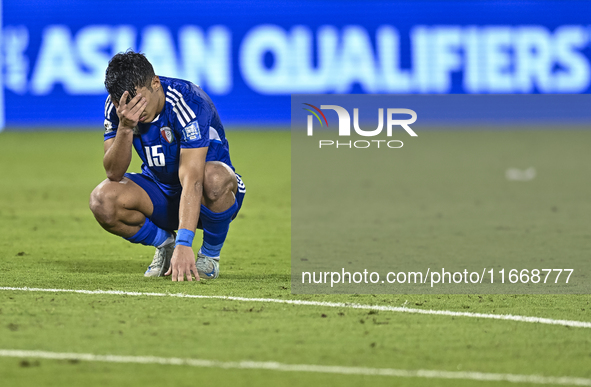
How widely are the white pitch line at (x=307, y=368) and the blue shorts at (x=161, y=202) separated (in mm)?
1805

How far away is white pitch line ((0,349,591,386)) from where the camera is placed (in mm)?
2943

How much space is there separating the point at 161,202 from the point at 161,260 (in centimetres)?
34

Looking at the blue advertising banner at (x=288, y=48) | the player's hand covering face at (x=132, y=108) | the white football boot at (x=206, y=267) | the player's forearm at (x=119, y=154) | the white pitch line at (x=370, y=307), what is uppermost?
the blue advertising banner at (x=288, y=48)

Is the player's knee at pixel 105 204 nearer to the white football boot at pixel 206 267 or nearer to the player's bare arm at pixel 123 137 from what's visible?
the player's bare arm at pixel 123 137

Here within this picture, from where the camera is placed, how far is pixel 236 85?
1816 centimetres

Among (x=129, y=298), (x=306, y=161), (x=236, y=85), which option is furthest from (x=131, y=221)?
(x=236, y=85)

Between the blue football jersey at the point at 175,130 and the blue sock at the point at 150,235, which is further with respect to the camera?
the blue sock at the point at 150,235

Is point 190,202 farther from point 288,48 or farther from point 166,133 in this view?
Result: point 288,48

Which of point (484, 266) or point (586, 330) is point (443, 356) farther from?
point (484, 266)

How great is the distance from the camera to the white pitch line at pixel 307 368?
294cm

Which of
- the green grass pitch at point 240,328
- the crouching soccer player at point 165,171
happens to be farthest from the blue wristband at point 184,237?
the green grass pitch at point 240,328

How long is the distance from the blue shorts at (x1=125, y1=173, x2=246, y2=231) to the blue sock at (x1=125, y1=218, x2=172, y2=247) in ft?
0.16

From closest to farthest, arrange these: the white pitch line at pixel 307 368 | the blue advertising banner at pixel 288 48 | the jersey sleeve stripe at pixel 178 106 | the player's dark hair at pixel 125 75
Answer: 1. the white pitch line at pixel 307 368
2. the player's dark hair at pixel 125 75
3. the jersey sleeve stripe at pixel 178 106
4. the blue advertising banner at pixel 288 48

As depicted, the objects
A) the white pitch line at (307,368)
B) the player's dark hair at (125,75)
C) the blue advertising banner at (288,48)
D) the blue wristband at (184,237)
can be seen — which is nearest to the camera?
the white pitch line at (307,368)
